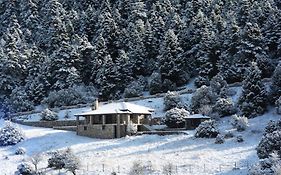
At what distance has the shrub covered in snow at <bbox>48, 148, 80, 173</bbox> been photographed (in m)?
41.4

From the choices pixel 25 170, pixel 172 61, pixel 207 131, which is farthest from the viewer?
pixel 172 61

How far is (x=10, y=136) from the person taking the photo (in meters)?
56.5

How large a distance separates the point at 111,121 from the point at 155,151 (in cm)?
1197

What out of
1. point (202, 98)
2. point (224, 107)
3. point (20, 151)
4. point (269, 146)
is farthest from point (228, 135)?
point (20, 151)

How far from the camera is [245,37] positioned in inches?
2837

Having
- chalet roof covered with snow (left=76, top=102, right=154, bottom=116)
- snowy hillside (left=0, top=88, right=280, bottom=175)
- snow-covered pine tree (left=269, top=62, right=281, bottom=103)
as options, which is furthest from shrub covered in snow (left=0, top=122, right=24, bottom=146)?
snow-covered pine tree (left=269, top=62, right=281, bottom=103)

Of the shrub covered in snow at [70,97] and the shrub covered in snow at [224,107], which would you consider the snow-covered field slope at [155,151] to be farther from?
the shrub covered in snow at [70,97]

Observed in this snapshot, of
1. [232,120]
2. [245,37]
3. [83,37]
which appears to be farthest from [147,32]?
[232,120]

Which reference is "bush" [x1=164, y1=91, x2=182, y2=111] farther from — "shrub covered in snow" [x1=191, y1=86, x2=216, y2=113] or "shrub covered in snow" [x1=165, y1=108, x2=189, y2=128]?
"shrub covered in snow" [x1=165, y1=108, x2=189, y2=128]

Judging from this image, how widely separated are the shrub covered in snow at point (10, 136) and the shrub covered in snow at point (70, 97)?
69.0 ft

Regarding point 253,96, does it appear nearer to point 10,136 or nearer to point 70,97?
point 10,136

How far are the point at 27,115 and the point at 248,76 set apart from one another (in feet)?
113

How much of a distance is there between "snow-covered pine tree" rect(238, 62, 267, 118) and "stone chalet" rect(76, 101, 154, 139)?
A: 37.3 feet

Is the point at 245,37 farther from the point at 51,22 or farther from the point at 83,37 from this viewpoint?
the point at 51,22
